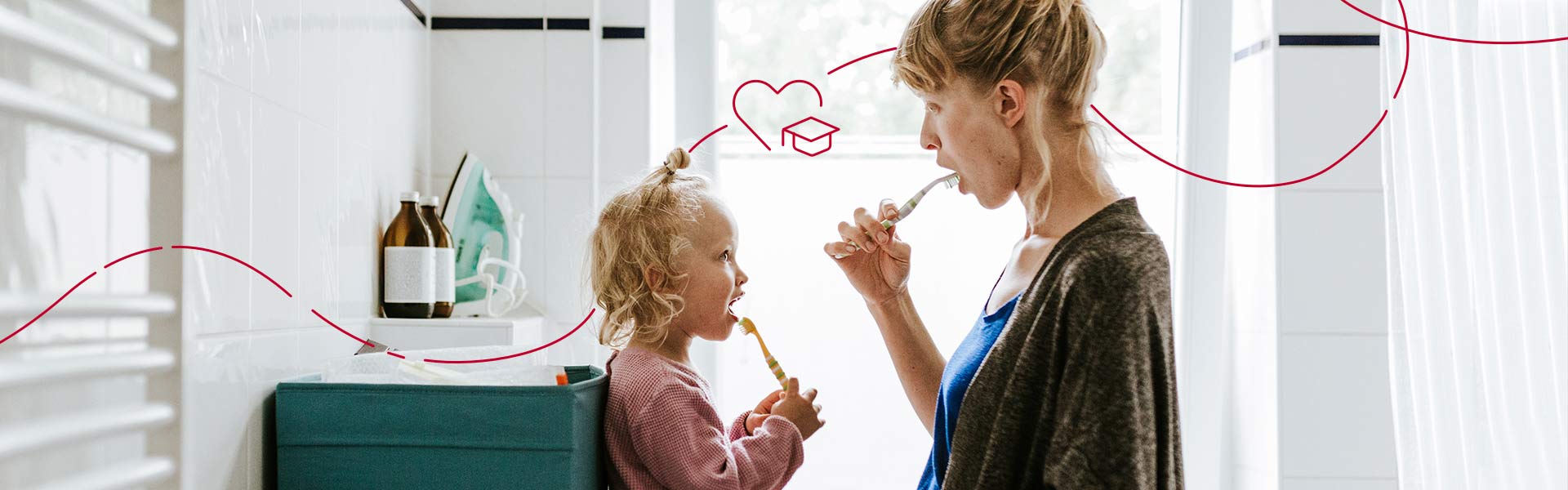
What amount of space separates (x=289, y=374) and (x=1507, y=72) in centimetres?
171

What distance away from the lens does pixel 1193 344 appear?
6.81 feet

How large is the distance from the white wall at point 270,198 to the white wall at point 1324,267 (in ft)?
4.76

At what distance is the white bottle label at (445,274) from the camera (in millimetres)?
1611

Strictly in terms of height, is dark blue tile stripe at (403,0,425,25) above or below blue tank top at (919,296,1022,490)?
above

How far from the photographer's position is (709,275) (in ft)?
4.39

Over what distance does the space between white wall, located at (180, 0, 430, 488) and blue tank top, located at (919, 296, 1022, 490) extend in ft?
2.19

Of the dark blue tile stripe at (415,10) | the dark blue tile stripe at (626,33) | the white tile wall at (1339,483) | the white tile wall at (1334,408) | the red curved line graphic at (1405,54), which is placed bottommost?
the white tile wall at (1339,483)

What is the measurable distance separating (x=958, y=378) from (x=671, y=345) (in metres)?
0.40


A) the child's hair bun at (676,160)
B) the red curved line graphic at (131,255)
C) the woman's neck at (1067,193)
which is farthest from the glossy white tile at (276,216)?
the woman's neck at (1067,193)

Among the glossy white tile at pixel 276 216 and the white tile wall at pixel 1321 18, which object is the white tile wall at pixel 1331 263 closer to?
the white tile wall at pixel 1321 18

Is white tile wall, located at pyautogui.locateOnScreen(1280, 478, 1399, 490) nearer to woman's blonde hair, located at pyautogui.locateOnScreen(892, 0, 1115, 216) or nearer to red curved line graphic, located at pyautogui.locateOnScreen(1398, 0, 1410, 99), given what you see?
red curved line graphic, located at pyautogui.locateOnScreen(1398, 0, 1410, 99)

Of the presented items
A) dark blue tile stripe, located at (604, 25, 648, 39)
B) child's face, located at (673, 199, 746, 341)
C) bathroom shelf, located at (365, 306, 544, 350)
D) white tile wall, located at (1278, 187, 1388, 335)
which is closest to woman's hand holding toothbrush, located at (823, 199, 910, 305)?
child's face, located at (673, 199, 746, 341)

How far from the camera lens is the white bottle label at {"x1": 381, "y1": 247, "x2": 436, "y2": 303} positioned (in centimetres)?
154

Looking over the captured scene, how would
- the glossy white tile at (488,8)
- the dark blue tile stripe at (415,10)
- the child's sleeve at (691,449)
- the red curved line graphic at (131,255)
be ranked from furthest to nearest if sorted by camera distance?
the glossy white tile at (488,8), the dark blue tile stripe at (415,10), the child's sleeve at (691,449), the red curved line graphic at (131,255)
